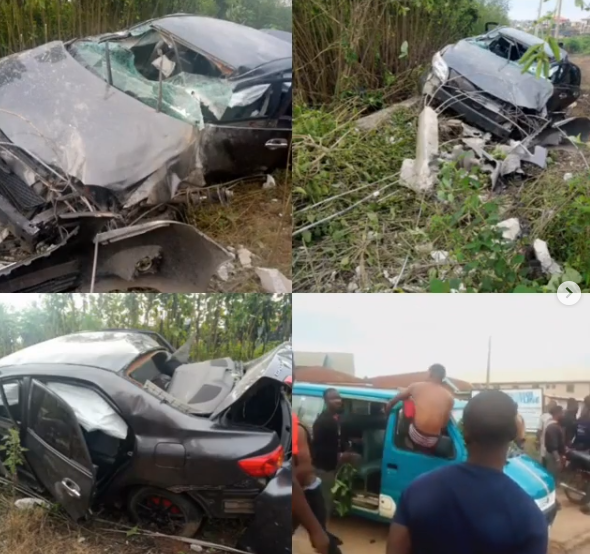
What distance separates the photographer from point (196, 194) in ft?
5.81

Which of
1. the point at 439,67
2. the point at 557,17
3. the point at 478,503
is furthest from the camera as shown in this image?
the point at 439,67

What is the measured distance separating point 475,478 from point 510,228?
2.59 ft

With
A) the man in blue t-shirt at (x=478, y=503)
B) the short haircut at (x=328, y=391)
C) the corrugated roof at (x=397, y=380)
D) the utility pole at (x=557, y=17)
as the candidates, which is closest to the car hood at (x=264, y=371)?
the short haircut at (x=328, y=391)

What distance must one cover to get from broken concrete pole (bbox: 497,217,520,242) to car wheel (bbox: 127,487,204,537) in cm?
132

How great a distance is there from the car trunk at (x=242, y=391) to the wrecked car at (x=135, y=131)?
367 millimetres

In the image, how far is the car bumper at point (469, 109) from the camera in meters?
1.85

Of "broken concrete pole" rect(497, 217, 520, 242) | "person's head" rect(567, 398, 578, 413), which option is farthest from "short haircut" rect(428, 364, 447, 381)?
"broken concrete pole" rect(497, 217, 520, 242)

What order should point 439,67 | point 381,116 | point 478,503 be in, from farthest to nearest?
point 381,116 → point 439,67 → point 478,503

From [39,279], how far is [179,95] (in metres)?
0.75

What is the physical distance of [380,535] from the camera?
164 centimetres

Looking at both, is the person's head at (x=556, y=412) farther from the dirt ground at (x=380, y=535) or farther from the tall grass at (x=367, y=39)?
the tall grass at (x=367, y=39)

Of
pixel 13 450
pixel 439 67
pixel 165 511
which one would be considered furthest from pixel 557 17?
pixel 13 450

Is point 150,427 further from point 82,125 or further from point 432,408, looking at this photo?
point 82,125

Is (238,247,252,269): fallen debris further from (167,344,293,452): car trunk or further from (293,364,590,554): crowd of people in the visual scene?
(293,364,590,554): crowd of people
